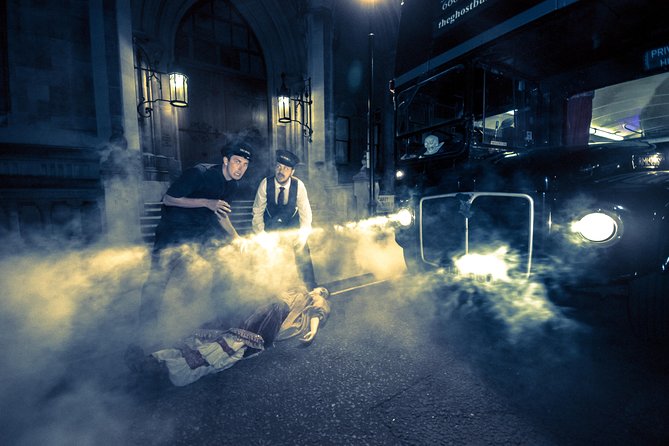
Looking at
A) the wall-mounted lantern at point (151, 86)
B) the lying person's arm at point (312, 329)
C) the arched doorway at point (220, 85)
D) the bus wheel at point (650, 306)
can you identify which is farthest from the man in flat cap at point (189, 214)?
the arched doorway at point (220, 85)

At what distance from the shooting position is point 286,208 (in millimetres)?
4445

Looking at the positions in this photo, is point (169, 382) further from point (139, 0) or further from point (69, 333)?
point (139, 0)

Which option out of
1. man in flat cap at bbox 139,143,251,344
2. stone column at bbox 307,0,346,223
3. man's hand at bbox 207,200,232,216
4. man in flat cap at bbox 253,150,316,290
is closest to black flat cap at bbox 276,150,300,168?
man in flat cap at bbox 253,150,316,290

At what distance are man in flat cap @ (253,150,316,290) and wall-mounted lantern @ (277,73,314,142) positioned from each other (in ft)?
25.9

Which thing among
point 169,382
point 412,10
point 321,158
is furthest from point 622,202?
point 321,158

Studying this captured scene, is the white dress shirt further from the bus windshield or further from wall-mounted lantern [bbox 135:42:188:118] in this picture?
wall-mounted lantern [bbox 135:42:188:118]

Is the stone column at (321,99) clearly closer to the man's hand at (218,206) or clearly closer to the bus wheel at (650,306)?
the man's hand at (218,206)

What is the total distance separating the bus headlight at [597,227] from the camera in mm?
2301

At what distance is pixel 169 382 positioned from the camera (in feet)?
8.00

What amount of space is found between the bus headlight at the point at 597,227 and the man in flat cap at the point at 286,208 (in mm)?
2912

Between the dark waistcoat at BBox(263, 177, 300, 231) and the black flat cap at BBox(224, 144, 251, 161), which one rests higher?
the black flat cap at BBox(224, 144, 251, 161)

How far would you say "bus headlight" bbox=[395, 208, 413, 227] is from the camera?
3.95m

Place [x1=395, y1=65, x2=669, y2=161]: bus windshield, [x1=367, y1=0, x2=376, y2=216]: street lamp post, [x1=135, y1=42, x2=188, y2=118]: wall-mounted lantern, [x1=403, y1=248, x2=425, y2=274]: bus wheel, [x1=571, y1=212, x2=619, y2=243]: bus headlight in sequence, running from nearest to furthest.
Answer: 1. [x1=571, y1=212, x2=619, y2=243]: bus headlight
2. [x1=395, y1=65, x2=669, y2=161]: bus windshield
3. [x1=403, y1=248, x2=425, y2=274]: bus wheel
4. [x1=135, y1=42, x2=188, y2=118]: wall-mounted lantern
5. [x1=367, y1=0, x2=376, y2=216]: street lamp post

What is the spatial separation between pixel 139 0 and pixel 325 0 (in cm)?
657
